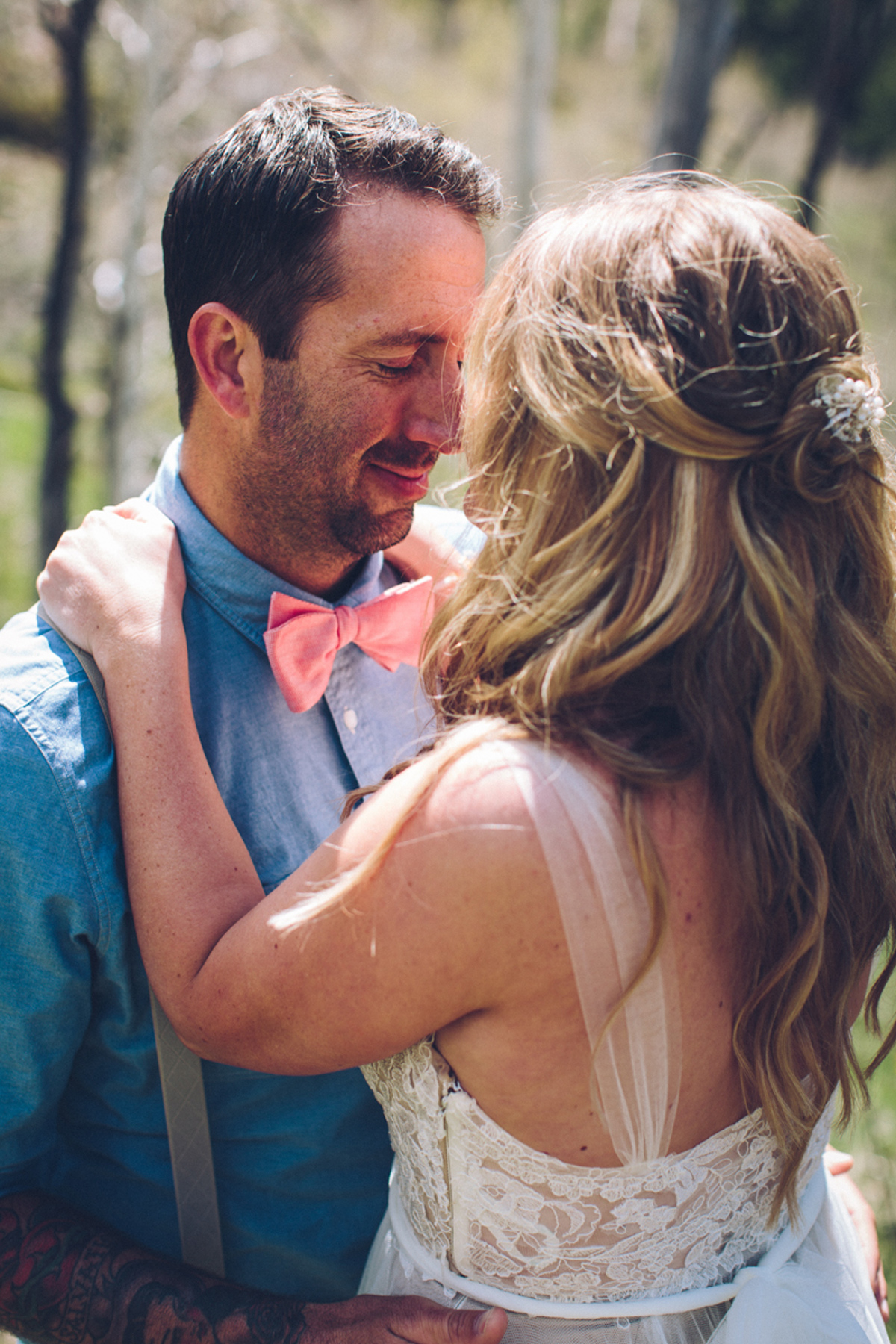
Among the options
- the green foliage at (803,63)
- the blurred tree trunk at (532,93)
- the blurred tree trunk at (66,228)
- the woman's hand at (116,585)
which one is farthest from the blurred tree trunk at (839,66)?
the woman's hand at (116,585)

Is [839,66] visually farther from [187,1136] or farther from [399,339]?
[187,1136]

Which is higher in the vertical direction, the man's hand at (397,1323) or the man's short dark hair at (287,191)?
the man's short dark hair at (287,191)

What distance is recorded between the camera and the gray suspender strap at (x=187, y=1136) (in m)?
1.45

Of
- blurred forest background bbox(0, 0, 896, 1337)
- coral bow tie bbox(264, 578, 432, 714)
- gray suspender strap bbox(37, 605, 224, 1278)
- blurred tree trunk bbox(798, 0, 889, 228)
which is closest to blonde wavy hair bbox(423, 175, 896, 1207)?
blurred forest background bbox(0, 0, 896, 1337)

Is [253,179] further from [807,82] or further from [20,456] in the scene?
[807,82]

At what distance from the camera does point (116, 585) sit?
1489mm

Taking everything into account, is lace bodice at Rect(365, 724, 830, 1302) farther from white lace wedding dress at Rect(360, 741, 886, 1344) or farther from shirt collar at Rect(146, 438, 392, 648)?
shirt collar at Rect(146, 438, 392, 648)

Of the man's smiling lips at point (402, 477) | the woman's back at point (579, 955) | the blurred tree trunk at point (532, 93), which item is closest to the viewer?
the woman's back at point (579, 955)

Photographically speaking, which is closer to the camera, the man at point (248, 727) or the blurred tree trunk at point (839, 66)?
the man at point (248, 727)

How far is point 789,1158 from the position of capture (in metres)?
1.35

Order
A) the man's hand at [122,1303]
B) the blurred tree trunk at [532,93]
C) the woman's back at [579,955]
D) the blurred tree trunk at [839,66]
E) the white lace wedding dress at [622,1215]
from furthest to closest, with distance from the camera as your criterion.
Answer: the blurred tree trunk at [532,93], the blurred tree trunk at [839,66], the man's hand at [122,1303], the white lace wedding dress at [622,1215], the woman's back at [579,955]

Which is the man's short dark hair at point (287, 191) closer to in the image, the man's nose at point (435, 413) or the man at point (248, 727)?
the man at point (248, 727)

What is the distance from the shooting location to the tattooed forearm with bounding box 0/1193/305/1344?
142cm

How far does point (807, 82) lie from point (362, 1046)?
11727 millimetres
